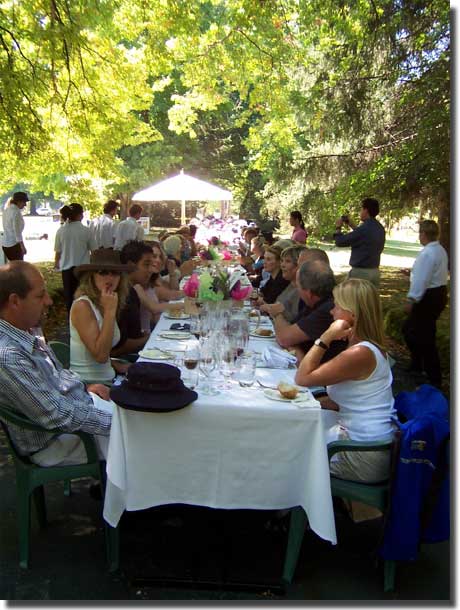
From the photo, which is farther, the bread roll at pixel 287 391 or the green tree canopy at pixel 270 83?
the green tree canopy at pixel 270 83

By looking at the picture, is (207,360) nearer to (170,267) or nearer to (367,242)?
(170,267)

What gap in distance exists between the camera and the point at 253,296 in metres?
6.34

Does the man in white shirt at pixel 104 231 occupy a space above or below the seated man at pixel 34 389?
above

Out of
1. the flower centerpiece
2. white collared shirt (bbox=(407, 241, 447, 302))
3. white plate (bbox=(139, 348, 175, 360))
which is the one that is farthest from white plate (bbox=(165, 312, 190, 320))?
white collared shirt (bbox=(407, 241, 447, 302))

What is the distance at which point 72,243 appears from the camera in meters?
8.70

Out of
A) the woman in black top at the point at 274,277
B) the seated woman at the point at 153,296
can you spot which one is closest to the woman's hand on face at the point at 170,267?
the seated woman at the point at 153,296

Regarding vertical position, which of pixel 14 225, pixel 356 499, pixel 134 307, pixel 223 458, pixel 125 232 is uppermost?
pixel 14 225

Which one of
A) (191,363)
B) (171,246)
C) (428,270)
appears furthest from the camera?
(171,246)

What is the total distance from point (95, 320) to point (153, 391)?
3.71 feet

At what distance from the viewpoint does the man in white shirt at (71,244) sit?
8648 mm

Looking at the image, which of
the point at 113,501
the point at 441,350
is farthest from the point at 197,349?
the point at 441,350

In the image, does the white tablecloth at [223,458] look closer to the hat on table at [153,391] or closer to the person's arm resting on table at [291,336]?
the hat on table at [153,391]

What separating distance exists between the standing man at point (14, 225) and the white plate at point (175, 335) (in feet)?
22.0

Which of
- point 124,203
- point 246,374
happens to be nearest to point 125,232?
point 246,374
